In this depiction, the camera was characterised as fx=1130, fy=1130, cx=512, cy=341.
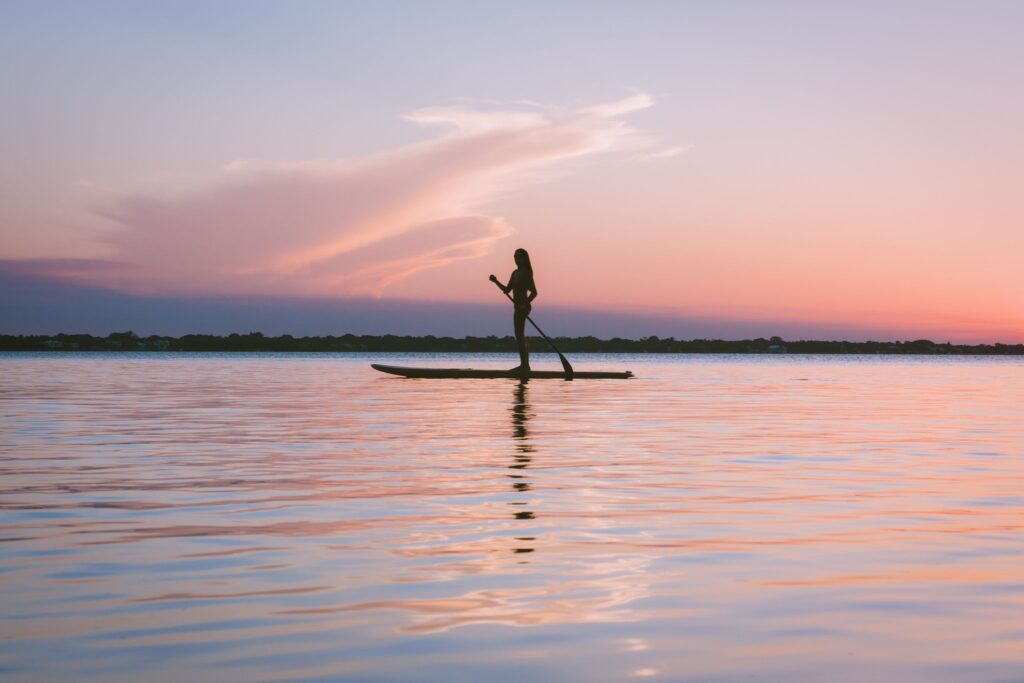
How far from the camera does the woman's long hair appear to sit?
29041 millimetres

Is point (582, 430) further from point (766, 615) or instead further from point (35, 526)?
point (766, 615)

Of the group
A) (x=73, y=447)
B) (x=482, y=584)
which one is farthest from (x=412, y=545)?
(x=73, y=447)

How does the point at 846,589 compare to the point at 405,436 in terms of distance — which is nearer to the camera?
the point at 846,589

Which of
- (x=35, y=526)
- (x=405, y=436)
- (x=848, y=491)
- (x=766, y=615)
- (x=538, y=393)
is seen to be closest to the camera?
(x=766, y=615)

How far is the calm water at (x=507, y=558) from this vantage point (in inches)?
180

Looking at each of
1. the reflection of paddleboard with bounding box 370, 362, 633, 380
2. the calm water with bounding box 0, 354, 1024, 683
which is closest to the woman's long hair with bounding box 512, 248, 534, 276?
the reflection of paddleboard with bounding box 370, 362, 633, 380

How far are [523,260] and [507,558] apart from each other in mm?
22796

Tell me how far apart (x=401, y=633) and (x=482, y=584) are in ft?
3.45

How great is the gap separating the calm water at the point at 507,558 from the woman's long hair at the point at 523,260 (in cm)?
1448

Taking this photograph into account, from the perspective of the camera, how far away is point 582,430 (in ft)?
52.6

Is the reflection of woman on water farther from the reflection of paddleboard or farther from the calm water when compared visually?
the calm water

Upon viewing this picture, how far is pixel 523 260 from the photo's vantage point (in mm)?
29109

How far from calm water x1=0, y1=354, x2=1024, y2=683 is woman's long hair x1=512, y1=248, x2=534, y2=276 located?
47.5 ft

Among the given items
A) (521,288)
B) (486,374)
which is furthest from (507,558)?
(486,374)
